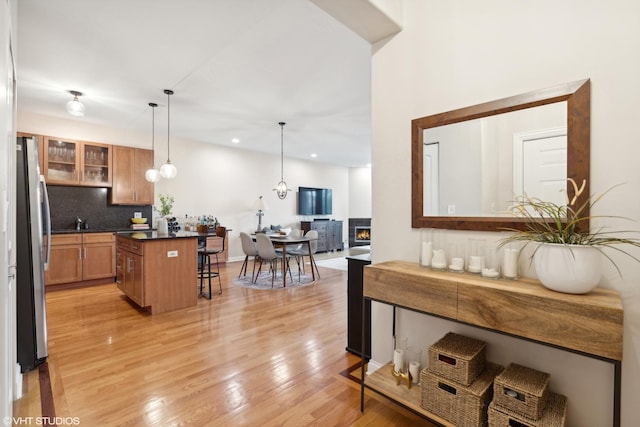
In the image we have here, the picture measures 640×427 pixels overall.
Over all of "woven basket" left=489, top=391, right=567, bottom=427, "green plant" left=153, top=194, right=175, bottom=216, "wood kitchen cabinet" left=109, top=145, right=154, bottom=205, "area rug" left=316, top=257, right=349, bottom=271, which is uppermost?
"wood kitchen cabinet" left=109, top=145, right=154, bottom=205

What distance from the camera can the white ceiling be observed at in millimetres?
2296

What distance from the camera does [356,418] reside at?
1760 millimetres

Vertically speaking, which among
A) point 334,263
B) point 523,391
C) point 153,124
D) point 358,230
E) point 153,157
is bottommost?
point 334,263

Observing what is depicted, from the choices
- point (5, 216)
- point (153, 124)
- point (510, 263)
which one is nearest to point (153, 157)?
point (153, 124)

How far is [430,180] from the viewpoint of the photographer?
75.4 inches

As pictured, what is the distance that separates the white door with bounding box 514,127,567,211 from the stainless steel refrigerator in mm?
3191

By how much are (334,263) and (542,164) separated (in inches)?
223

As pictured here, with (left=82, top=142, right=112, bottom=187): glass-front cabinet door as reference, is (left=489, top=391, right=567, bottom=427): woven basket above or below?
below

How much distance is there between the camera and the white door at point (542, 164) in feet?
4.76

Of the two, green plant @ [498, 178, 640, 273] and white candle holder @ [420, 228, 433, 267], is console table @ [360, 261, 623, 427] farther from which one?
green plant @ [498, 178, 640, 273]

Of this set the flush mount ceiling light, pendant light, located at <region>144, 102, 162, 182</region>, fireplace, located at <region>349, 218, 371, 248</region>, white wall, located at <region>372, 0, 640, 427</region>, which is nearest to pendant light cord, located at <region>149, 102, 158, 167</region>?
pendant light, located at <region>144, 102, 162, 182</region>

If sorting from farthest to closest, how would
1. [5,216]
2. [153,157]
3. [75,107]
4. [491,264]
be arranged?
[153,157] → [75,107] → [491,264] → [5,216]

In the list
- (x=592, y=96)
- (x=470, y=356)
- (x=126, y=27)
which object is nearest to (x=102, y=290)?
(x=126, y=27)

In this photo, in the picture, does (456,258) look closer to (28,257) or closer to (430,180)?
(430,180)
